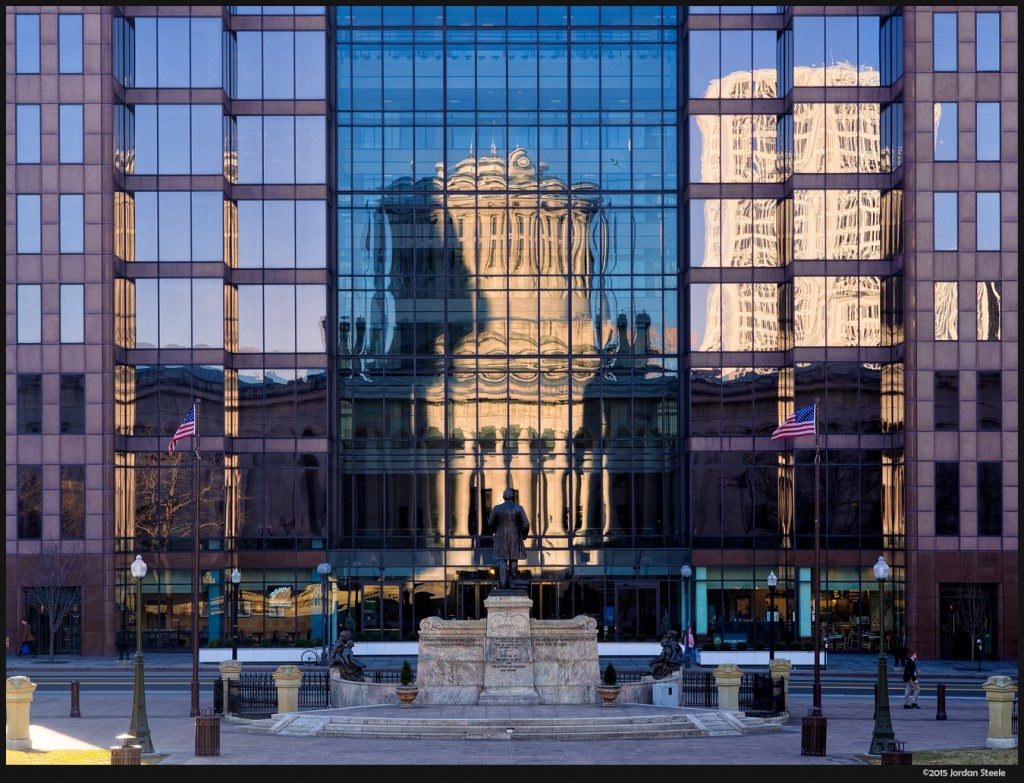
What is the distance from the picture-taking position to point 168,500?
2591 inches

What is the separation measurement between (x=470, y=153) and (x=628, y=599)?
74.0 ft

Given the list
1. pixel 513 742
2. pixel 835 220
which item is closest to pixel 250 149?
pixel 835 220

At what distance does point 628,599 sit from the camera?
225 ft

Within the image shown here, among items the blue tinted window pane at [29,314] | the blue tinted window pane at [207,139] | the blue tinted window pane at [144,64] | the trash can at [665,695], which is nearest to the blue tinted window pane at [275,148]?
the blue tinted window pane at [207,139]

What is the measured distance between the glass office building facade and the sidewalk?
17.4 metres

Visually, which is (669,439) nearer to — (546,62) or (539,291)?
(539,291)

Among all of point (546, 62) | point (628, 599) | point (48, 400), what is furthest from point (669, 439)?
point (48, 400)

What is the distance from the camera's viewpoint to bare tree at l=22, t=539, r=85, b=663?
6272 centimetres

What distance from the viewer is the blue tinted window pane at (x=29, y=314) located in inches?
2542

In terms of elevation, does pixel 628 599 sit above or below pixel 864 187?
below

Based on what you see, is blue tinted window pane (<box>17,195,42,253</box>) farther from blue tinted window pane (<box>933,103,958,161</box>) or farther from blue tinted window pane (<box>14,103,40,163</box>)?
blue tinted window pane (<box>933,103,958,161</box>)

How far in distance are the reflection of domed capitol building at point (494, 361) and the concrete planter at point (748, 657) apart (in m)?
10.3

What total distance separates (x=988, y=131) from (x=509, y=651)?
36228 mm

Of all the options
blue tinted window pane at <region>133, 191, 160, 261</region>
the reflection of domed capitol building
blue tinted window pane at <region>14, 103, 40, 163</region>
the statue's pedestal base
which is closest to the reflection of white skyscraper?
the reflection of domed capitol building
